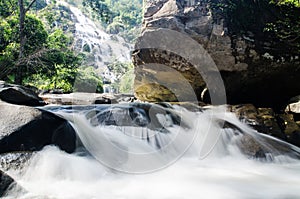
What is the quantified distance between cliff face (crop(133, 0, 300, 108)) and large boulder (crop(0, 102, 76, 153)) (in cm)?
296

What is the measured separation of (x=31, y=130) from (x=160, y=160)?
6.20 feet

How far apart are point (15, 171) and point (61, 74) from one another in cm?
1341

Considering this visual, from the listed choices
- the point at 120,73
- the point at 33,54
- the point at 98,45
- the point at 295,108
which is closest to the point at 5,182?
the point at 295,108

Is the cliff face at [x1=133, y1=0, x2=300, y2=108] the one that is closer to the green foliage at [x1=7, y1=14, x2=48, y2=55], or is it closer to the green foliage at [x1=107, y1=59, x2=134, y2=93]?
the green foliage at [x1=7, y1=14, x2=48, y2=55]

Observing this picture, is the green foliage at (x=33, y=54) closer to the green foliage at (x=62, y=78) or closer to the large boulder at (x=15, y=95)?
the green foliage at (x=62, y=78)

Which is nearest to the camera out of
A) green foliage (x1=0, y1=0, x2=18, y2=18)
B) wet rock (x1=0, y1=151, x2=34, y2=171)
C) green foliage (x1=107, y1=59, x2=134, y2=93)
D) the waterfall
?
wet rock (x1=0, y1=151, x2=34, y2=171)

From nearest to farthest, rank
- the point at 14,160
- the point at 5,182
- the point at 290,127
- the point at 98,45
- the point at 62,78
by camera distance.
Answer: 1. the point at 5,182
2. the point at 14,160
3. the point at 290,127
4. the point at 62,78
5. the point at 98,45

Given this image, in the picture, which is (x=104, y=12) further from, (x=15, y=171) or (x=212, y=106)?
(x=15, y=171)

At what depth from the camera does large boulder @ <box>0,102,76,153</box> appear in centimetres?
290

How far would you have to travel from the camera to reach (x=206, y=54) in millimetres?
5434

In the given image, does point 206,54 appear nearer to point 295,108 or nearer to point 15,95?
point 295,108

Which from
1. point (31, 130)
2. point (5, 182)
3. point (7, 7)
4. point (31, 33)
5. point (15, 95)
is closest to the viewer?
point (5, 182)

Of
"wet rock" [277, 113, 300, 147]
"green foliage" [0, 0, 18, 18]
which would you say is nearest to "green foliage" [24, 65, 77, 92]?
"green foliage" [0, 0, 18, 18]

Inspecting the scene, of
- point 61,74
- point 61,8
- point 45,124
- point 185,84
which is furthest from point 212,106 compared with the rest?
point 61,8
